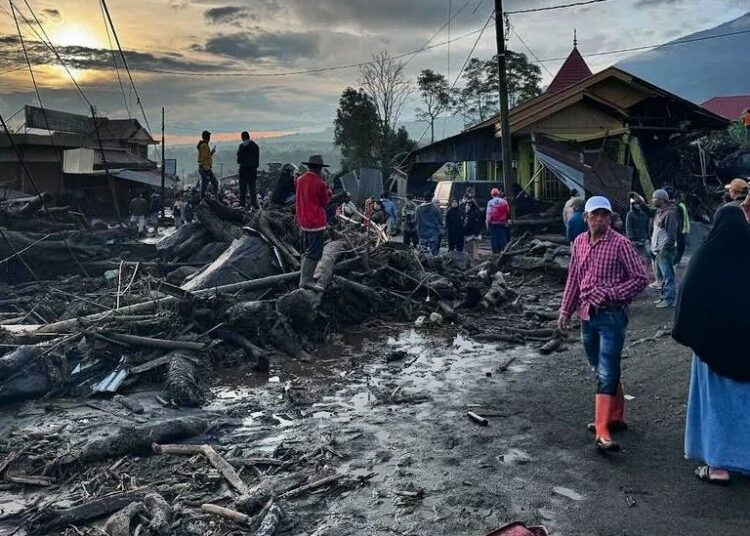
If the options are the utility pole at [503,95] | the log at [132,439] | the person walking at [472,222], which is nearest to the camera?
Answer: the log at [132,439]

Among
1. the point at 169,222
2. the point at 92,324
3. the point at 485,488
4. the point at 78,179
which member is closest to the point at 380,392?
the point at 485,488

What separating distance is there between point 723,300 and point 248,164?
11.7 m

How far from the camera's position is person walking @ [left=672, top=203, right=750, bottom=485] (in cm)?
416

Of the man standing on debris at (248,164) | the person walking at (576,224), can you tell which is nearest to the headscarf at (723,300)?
the person walking at (576,224)

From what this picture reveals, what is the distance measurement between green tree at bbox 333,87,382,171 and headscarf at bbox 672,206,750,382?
1546 inches

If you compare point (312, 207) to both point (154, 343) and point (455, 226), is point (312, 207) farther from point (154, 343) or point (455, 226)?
point (455, 226)

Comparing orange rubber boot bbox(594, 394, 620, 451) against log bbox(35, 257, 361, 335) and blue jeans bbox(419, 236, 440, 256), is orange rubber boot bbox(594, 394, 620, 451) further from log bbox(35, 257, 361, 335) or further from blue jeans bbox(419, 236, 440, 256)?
blue jeans bbox(419, 236, 440, 256)

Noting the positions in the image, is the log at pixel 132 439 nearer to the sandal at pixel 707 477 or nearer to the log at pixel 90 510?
the log at pixel 90 510

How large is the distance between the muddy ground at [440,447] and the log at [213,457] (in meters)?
0.10

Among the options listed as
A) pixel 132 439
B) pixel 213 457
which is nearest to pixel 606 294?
pixel 213 457

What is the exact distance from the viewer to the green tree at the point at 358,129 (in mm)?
43094

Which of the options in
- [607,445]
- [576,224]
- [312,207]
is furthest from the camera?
[576,224]

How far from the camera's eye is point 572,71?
3556 cm

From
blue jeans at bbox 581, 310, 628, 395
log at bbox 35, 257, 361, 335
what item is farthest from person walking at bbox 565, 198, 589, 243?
blue jeans at bbox 581, 310, 628, 395
